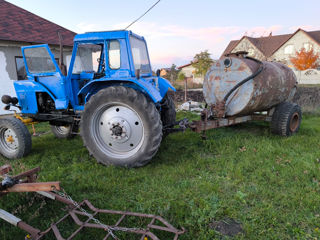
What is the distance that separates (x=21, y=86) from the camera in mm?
4668

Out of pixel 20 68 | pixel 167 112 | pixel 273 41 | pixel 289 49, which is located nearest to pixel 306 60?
pixel 289 49

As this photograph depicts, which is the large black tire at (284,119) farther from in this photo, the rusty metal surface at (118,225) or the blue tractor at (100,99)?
the rusty metal surface at (118,225)

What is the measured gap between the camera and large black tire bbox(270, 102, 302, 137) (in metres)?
4.95

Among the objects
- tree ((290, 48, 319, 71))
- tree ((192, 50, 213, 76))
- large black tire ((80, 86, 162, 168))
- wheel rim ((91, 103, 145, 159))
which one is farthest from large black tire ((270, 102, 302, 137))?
tree ((290, 48, 319, 71))

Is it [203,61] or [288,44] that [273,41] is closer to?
[288,44]

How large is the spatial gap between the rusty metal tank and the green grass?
29.7 inches

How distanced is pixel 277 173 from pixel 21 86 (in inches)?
194

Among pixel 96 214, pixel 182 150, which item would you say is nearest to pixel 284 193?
pixel 182 150

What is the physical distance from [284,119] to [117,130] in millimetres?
3545

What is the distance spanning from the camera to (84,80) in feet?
14.8

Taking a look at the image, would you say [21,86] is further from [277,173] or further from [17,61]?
[17,61]

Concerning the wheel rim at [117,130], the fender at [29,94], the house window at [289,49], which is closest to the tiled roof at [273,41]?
the house window at [289,49]

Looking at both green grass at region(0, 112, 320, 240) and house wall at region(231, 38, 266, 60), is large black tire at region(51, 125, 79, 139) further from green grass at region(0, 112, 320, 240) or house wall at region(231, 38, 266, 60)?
house wall at region(231, 38, 266, 60)

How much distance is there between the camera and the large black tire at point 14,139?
4242mm
